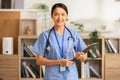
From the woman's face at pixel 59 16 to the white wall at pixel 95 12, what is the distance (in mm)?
2416

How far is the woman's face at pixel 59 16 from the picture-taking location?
6.28 ft

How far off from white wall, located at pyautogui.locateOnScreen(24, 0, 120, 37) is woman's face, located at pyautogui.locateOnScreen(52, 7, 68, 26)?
2416 millimetres

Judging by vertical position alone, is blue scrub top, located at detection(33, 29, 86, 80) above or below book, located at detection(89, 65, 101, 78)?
above

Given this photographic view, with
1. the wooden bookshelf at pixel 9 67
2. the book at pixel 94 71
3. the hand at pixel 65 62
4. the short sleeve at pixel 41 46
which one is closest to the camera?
the hand at pixel 65 62

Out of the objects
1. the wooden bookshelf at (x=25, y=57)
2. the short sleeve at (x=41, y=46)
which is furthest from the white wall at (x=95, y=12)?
the short sleeve at (x=41, y=46)

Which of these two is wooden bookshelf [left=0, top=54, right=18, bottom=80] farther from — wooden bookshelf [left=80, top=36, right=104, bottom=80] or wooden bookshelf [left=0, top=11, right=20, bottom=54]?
wooden bookshelf [left=80, top=36, right=104, bottom=80]

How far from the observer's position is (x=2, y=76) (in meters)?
4.14

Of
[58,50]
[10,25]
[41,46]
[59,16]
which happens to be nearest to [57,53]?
[58,50]

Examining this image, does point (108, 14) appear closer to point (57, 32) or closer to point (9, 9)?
point (9, 9)

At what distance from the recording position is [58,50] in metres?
1.92

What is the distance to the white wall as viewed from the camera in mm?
4348

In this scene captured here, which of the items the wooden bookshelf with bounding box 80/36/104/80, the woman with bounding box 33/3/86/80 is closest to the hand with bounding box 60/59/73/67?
the woman with bounding box 33/3/86/80

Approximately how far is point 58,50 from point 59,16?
237 mm

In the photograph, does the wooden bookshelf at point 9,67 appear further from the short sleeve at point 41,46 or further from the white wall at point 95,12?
the short sleeve at point 41,46
